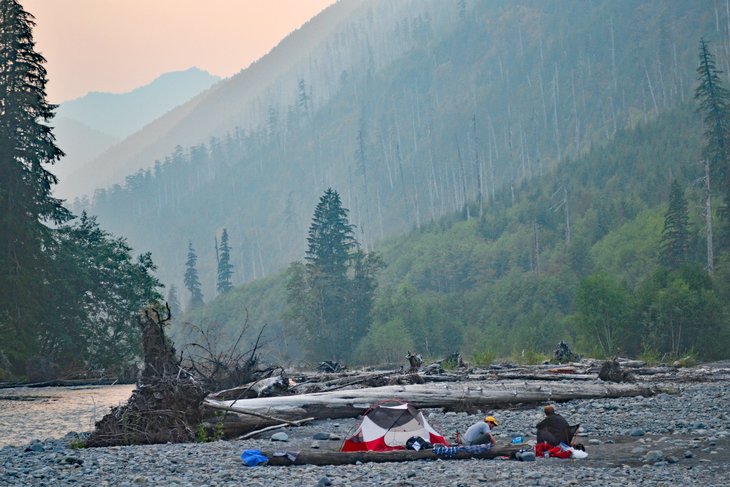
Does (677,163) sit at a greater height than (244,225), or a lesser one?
lesser

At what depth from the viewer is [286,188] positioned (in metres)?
161

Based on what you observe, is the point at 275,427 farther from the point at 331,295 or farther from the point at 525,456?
the point at 331,295

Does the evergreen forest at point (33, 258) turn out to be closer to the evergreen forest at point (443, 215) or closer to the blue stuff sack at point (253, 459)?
the evergreen forest at point (443, 215)

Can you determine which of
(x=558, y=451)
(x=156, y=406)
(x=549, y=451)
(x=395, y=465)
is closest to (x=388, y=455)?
(x=395, y=465)

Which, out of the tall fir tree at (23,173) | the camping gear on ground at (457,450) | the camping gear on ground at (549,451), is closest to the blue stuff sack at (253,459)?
the camping gear on ground at (457,450)

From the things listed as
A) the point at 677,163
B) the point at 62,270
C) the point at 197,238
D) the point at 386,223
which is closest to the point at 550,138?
the point at 386,223

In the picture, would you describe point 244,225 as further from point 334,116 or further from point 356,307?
point 356,307

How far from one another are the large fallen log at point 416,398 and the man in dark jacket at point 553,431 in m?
5.27

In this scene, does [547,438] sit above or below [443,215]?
below

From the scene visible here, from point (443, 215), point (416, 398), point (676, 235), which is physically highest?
point (443, 215)

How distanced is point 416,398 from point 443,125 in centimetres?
12829

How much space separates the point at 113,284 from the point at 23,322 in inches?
372

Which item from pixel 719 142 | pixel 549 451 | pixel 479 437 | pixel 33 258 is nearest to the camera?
pixel 549 451

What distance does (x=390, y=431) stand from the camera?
48.4 ft
